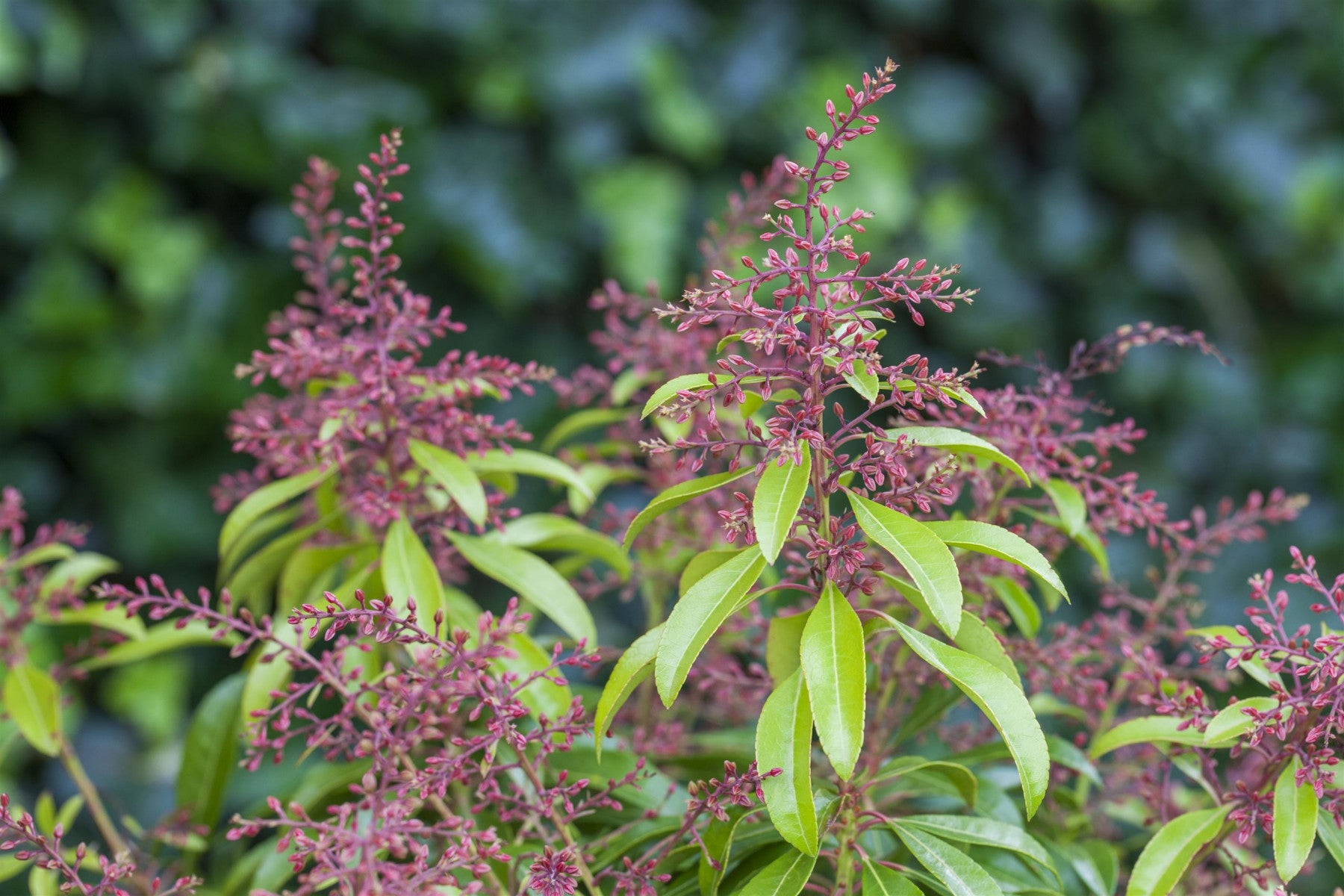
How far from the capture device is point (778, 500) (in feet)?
1.65

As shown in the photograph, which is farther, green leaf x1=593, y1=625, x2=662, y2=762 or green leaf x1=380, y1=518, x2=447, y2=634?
green leaf x1=380, y1=518, x2=447, y2=634

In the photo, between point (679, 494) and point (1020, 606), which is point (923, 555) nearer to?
point (679, 494)

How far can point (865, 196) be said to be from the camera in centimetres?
246

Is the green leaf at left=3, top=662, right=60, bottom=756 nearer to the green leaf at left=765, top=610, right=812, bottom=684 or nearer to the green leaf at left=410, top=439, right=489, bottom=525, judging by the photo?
the green leaf at left=410, top=439, right=489, bottom=525

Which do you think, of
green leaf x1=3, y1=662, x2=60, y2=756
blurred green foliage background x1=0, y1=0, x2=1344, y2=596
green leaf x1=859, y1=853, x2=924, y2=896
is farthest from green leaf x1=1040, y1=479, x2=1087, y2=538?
blurred green foliage background x1=0, y1=0, x2=1344, y2=596

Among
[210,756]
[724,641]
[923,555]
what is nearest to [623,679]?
[923,555]

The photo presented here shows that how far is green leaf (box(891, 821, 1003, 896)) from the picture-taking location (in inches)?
20.7

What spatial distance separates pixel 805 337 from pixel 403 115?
187 centimetres

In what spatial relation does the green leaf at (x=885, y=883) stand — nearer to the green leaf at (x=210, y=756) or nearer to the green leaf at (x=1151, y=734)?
the green leaf at (x=1151, y=734)

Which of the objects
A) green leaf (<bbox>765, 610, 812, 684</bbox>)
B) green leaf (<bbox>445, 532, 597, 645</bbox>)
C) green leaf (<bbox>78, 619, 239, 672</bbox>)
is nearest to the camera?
green leaf (<bbox>765, 610, 812, 684</bbox>)

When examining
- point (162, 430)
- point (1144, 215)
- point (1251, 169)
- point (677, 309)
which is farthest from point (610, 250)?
point (677, 309)

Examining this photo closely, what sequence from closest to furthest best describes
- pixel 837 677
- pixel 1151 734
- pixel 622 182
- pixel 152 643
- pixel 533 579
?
pixel 837 677
pixel 1151 734
pixel 533 579
pixel 152 643
pixel 622 182

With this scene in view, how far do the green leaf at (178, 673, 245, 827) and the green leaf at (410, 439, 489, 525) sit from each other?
0.97 ft

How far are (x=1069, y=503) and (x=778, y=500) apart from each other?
232 millimetres
